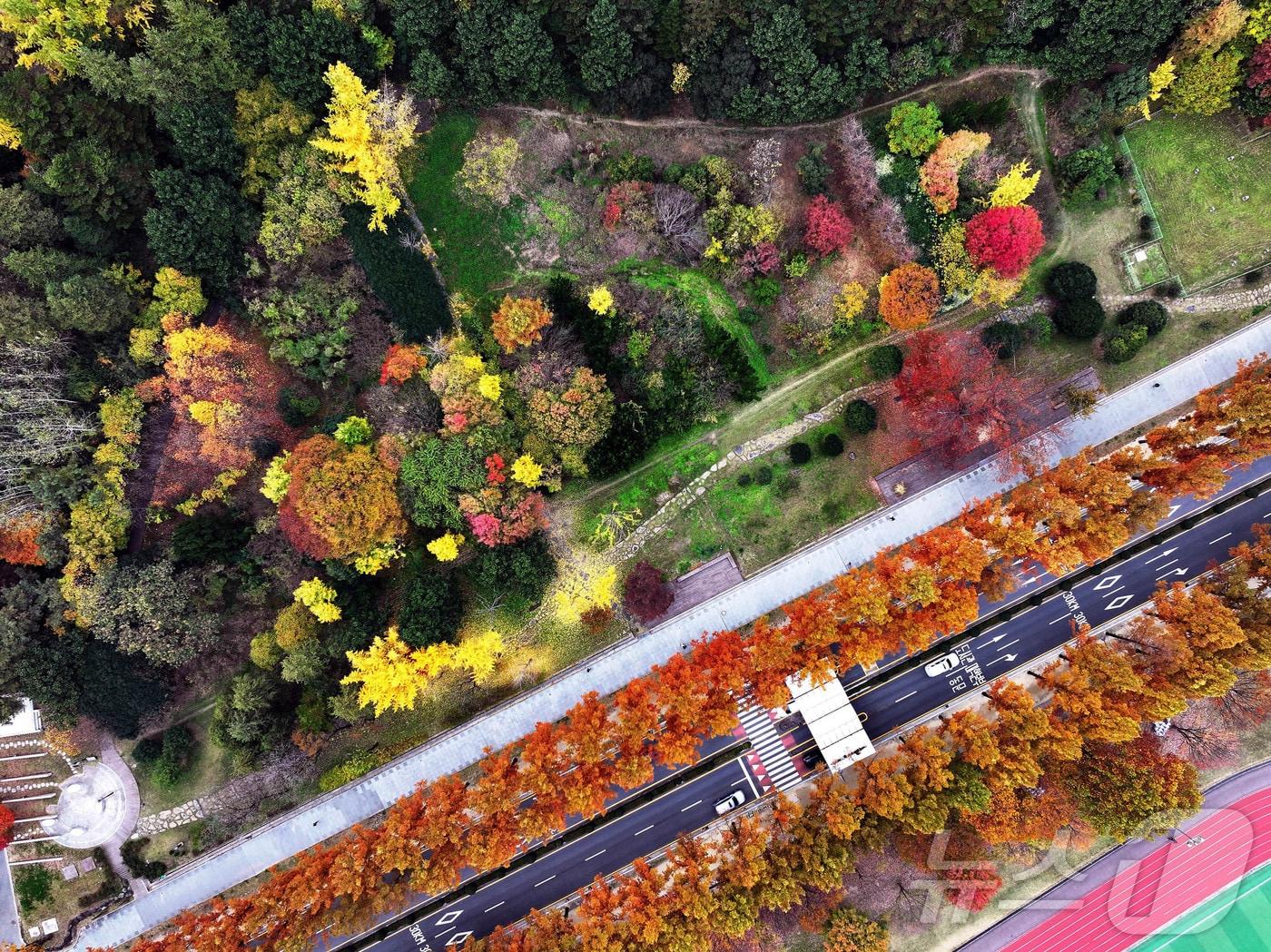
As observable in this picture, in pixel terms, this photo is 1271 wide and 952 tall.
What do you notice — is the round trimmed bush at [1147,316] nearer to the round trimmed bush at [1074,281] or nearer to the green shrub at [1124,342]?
the green shrub at [1124,342]

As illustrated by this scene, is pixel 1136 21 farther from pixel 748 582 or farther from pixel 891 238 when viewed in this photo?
pixel 748 582

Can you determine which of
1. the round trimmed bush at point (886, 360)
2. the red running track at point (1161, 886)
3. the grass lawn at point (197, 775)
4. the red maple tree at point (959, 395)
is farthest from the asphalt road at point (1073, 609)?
the grass lawn at point (197, 775)

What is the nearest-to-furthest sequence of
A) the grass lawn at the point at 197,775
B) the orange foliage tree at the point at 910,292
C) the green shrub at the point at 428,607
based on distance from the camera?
the green shrub at the point at 428,607 < the orange foliage tree at the point at 910,292 < the grass lawn at the point at 197,775

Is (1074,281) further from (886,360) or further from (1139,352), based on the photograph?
(886,360)

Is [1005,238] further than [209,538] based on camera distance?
No

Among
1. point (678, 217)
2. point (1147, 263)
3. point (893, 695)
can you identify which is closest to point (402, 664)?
point (893, 695)

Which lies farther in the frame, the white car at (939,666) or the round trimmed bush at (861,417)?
the white car at (939,666)

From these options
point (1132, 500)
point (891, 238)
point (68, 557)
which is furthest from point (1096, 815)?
point (68, 557)
